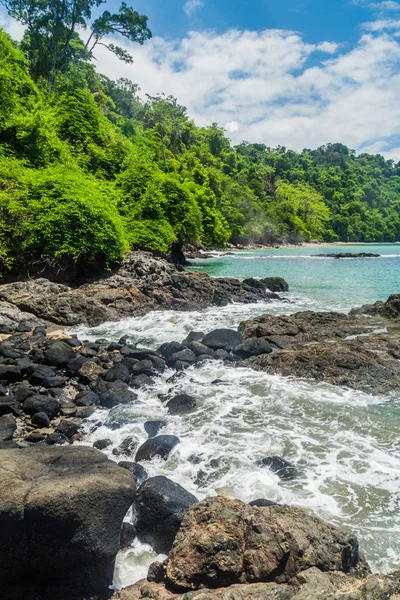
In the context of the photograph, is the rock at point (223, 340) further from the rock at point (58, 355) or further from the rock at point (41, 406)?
the rock at point (41, 406)

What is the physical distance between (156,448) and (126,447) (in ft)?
2.08

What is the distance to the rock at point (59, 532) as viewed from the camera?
354 cm

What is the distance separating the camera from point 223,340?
526 inches

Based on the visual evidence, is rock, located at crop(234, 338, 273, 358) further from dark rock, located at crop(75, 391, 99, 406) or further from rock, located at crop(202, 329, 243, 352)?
dark rock, located at crop(75, 391, 99, 406)

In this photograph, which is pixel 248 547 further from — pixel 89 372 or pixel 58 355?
pixel 58 355

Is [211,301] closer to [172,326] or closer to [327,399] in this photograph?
[172,326]

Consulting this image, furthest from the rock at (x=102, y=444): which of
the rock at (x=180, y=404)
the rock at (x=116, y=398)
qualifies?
the rock at (x=180, y=404)

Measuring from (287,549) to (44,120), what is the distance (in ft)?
89.7

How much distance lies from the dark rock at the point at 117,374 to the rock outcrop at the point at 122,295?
555 centimetres

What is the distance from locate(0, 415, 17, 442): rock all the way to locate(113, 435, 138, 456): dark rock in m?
Answer: 1.97

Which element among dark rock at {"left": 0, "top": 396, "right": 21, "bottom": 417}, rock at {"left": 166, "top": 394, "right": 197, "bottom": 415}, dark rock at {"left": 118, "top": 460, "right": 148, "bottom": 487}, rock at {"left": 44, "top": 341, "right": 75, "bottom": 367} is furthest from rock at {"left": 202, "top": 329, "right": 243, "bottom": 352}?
dark rock at {"left": 118, "top": 460, "right": 148, "bottom": 487}

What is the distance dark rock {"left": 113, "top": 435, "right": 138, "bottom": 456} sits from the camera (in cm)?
672

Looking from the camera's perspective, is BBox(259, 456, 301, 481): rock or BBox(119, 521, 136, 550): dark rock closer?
BBox(119, 521, 136, 550): dark rock

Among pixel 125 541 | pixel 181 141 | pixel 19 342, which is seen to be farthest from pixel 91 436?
pixel 181 141
